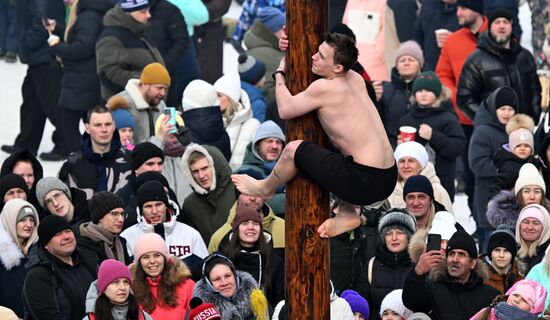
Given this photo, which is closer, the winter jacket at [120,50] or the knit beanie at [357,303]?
the knit beanie at [357,303]

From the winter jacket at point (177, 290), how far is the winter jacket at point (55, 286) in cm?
40

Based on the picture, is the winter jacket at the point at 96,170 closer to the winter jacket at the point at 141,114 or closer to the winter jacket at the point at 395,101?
the winter jacket at the point at 141,114

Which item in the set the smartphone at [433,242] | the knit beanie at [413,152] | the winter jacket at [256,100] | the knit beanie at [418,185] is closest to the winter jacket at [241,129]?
the winter jacket at [256,100]

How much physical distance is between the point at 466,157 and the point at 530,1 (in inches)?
257

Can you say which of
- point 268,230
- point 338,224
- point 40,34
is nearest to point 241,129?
point 268,230

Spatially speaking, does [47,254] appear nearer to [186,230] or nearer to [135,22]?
[186,230]

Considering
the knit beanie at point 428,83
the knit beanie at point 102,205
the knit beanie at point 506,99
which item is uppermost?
the knit beanie at point 428,83

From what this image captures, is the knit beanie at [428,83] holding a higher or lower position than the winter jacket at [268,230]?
higher

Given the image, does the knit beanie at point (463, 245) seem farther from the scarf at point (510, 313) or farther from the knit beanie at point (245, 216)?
the knit beanie at point (245, 216)

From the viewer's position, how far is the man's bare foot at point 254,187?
7898mm

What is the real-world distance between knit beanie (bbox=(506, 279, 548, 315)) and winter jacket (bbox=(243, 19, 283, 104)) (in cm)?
725

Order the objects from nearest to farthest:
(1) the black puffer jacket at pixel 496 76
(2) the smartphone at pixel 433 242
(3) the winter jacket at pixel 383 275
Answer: (2) the smartphone at pixel 433 242, (3) the winter jacket at pixel 383 275, (1) the black puffer jacket at pixel 496 76

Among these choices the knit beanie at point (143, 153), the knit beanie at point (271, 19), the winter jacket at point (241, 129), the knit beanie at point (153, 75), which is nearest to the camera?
the knit beanie at point (143, 153)

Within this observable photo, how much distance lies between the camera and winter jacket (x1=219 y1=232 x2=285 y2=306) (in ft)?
38.1
